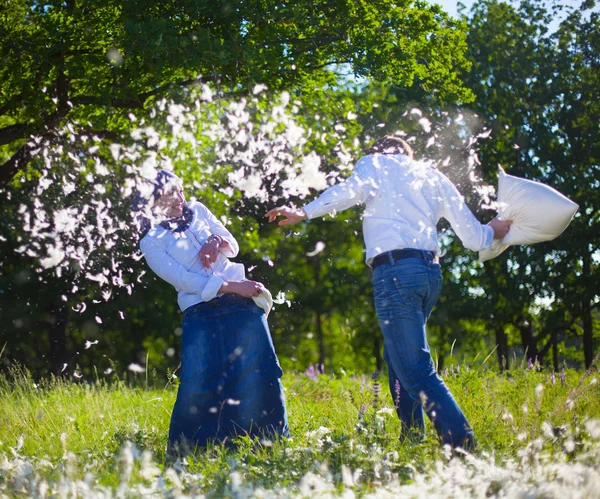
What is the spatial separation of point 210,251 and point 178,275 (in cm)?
27

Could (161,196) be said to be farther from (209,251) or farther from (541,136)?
(541,136)

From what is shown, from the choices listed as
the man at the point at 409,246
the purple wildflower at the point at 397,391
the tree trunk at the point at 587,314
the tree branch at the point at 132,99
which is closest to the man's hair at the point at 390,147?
the man at the point at 409,246

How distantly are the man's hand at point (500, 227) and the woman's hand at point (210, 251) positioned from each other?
6.00ft

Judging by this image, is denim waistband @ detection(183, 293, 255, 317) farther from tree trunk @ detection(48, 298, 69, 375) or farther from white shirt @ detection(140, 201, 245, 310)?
tree trunk @ detection(48, 298, 69, 375)

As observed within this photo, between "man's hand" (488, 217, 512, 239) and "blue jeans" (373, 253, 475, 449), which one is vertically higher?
"man's hand" (488, 217, 512, 239)

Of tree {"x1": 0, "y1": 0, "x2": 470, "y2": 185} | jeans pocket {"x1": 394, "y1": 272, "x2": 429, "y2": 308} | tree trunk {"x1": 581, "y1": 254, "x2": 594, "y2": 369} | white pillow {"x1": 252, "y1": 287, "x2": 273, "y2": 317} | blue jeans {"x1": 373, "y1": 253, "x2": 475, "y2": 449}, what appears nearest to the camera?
blue jeans {"x1": 373, "y1": 253, "x2": 475, "y2": 449}

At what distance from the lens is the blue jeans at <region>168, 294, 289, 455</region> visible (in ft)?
15.7

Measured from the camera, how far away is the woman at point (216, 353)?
4.77m

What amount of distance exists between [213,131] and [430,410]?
920 centimetres

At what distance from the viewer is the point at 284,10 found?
7.75 meters

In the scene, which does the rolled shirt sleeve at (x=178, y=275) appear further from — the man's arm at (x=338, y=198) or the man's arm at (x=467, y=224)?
the man's arm at (x=467, y=224)

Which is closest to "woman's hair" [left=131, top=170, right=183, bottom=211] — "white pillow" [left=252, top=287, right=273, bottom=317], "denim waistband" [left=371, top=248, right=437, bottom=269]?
"white pillow" [left=252, top=287, right=273, bottom=317]

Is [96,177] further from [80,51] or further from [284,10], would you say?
[284,10]

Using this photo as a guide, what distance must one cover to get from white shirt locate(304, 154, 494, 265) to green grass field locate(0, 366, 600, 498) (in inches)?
43.1
